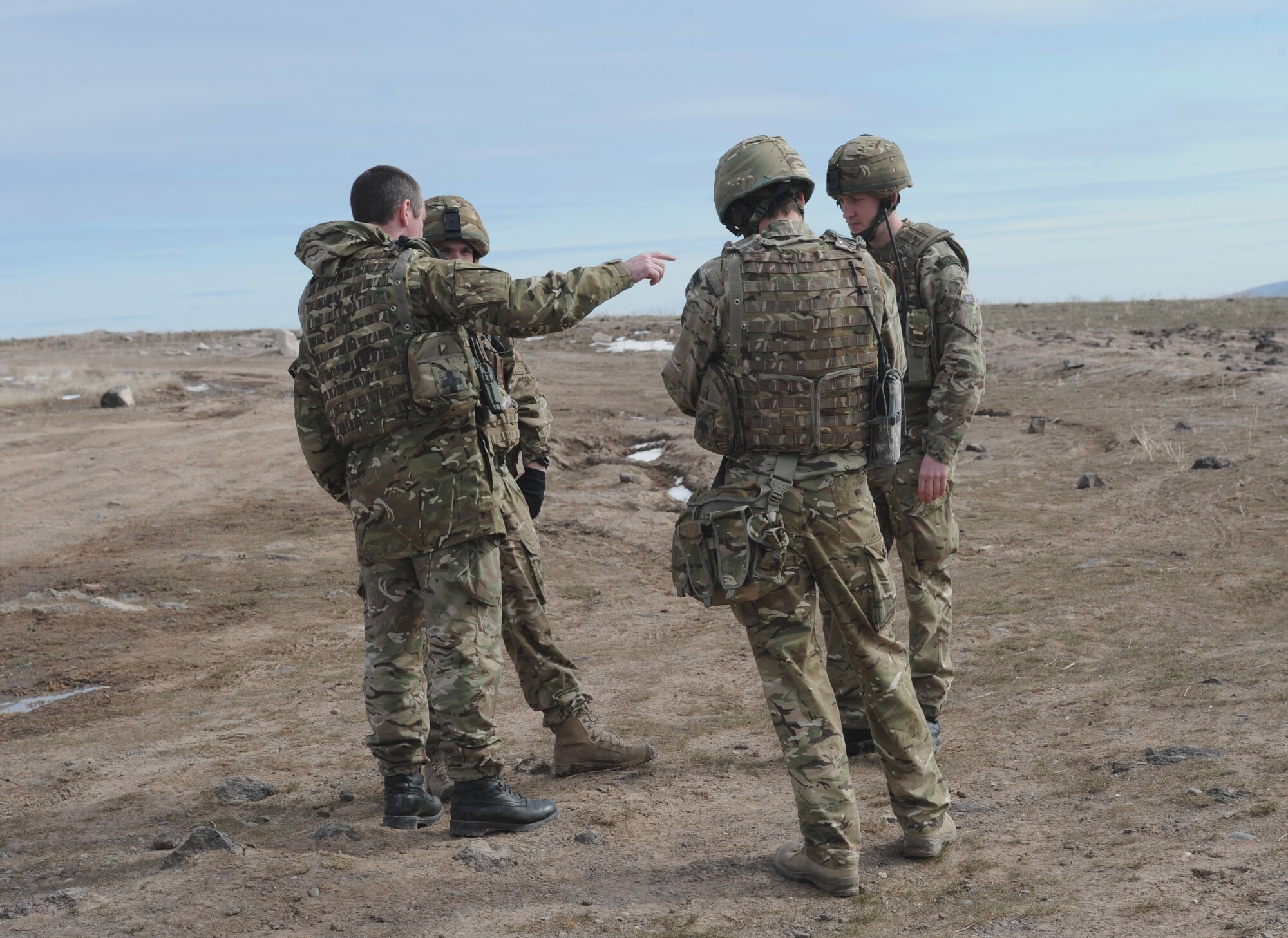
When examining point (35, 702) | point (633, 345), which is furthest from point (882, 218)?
point (633, 345)

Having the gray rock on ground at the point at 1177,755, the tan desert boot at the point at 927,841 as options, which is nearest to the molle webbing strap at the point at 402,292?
the tan desert boot at the point at 927,841

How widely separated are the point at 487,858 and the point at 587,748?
3.20ft

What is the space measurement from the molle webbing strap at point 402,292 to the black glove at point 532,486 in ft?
3.70

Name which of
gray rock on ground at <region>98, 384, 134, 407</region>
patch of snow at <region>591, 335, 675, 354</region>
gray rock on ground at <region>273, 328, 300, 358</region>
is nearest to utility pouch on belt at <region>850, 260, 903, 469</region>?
gray rock on ground at <region>98, 384, 134, 407</region>

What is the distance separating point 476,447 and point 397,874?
57.8 inches

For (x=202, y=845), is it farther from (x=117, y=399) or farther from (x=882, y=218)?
(x=117, y=399)

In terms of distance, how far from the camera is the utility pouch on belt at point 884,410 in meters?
3.87

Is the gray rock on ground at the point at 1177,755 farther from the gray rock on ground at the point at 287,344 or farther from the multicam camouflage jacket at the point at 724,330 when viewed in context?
the gray rock on ground at the point at 287,344

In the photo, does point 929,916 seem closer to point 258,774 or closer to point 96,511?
point 258,774

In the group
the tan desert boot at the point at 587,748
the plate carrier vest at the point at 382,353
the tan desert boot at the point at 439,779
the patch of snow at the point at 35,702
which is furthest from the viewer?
the patch of snow at the point at 35,702

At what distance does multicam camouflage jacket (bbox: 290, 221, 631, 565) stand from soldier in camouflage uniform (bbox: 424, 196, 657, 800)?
35 centimetres

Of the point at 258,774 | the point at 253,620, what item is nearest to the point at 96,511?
the point at 253,620

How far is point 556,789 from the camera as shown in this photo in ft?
16.0

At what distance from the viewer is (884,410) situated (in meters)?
3.88
